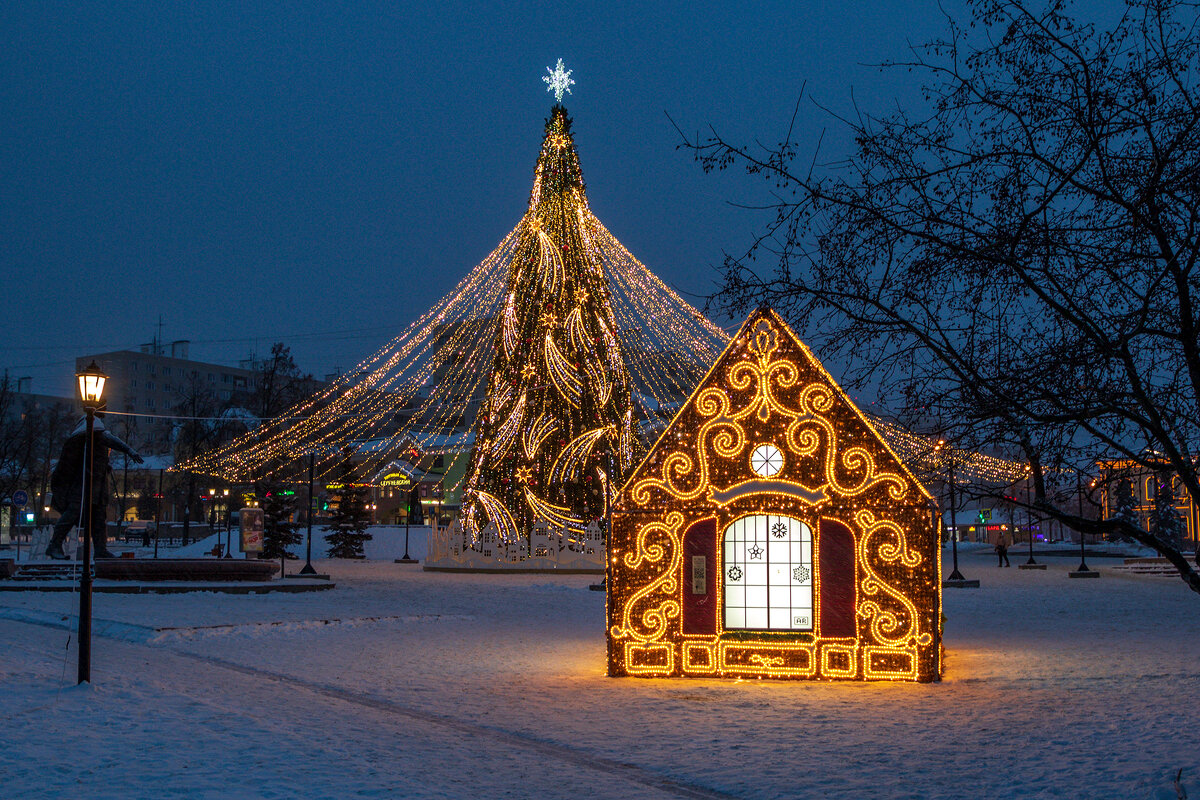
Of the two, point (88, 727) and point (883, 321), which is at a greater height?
point (883, 321)

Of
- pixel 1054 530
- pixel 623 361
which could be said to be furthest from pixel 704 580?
pixel 1054 530

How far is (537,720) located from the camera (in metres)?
10.0

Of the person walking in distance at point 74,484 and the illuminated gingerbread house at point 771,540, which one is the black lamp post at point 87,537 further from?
the person walking in distance at point 74,484

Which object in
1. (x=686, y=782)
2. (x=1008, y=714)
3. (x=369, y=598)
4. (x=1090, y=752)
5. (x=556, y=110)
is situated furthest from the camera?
(x=556, y=110)

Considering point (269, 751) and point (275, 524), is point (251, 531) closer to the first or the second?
point (275, 524)

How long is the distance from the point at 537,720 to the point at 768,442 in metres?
4.66

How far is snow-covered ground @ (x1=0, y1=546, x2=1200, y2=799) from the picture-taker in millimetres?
7555

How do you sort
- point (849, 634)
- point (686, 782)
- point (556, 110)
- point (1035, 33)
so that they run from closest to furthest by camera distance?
point (1035, 33), point (686, 782), point (849, 634), point (556, 110)

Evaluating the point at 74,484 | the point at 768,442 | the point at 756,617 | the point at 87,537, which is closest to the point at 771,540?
the point at 756,617

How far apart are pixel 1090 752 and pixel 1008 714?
1.68 meters

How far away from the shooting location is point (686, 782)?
779 centimetres

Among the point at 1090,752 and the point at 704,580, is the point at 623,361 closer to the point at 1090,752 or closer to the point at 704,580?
the point at 704,580

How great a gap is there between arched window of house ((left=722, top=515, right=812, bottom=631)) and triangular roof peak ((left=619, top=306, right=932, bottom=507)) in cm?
45

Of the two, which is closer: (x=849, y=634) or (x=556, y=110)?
(x=849, y=634)
